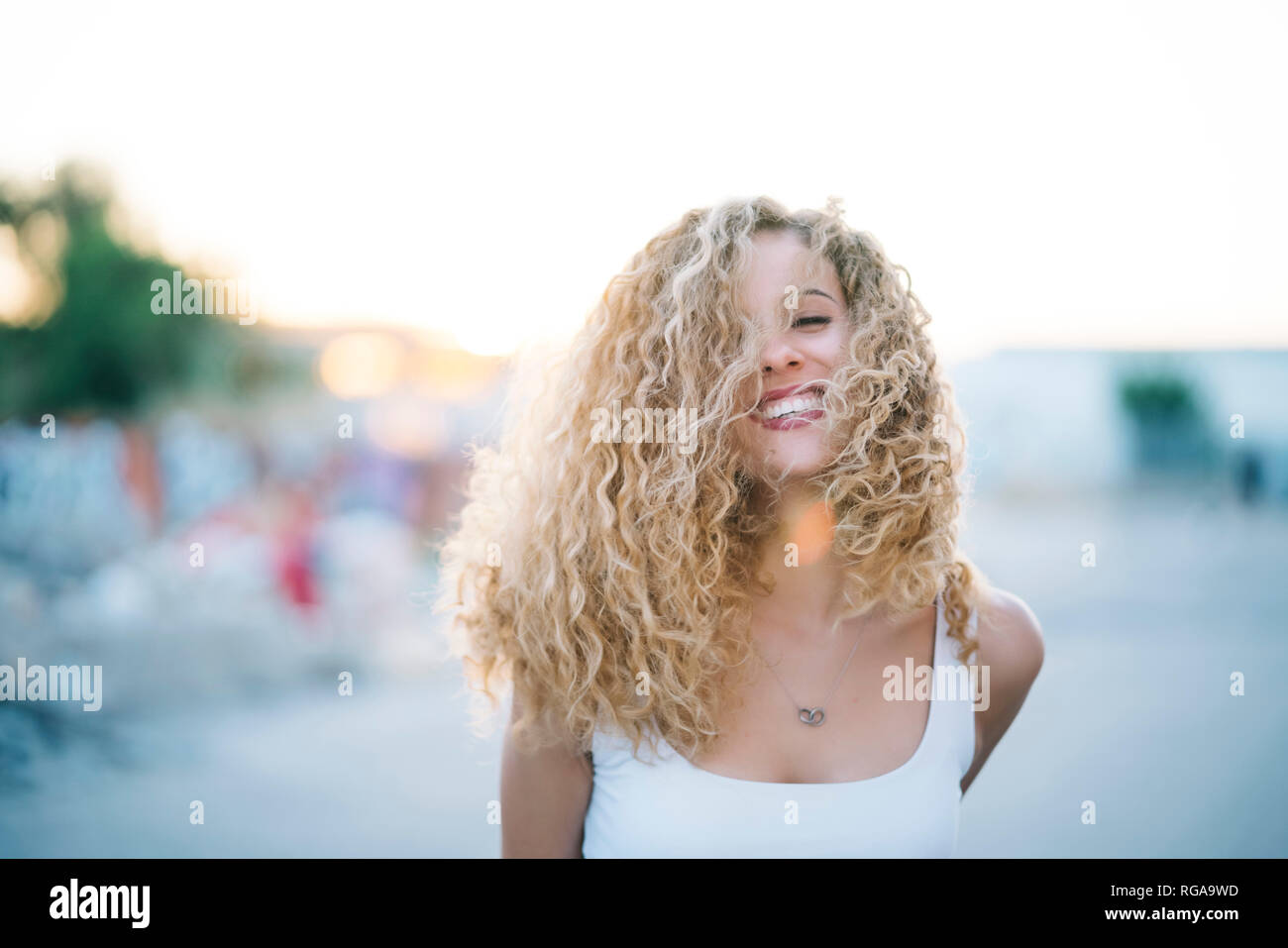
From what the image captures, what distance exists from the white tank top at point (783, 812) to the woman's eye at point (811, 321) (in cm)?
93

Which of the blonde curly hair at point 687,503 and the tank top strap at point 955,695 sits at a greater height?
the blonde curly hair at point 687,503

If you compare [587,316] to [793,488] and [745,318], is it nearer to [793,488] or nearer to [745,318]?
[745,318]

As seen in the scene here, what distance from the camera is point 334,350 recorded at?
472 inches

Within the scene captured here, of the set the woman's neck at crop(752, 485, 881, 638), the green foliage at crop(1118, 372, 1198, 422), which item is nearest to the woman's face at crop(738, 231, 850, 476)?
the woman's neck at crop(752, 485, 881, 638)

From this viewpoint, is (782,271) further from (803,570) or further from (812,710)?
(812,710)

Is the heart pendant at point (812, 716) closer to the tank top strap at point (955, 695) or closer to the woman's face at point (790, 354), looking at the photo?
the tank top strap at point (955, 695)

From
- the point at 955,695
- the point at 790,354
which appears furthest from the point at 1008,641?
the point at 790,354

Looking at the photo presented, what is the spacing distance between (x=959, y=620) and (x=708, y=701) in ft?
2.08

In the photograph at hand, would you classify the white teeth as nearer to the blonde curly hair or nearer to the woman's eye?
the blonde curly hair

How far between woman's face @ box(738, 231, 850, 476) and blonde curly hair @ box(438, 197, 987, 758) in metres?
0.03

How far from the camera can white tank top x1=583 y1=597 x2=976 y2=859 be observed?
1.66 metres

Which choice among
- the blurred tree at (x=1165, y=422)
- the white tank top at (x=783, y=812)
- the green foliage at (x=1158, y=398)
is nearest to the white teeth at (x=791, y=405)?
the white tank top at (x=783, y=812)

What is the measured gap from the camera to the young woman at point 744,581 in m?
1.72
